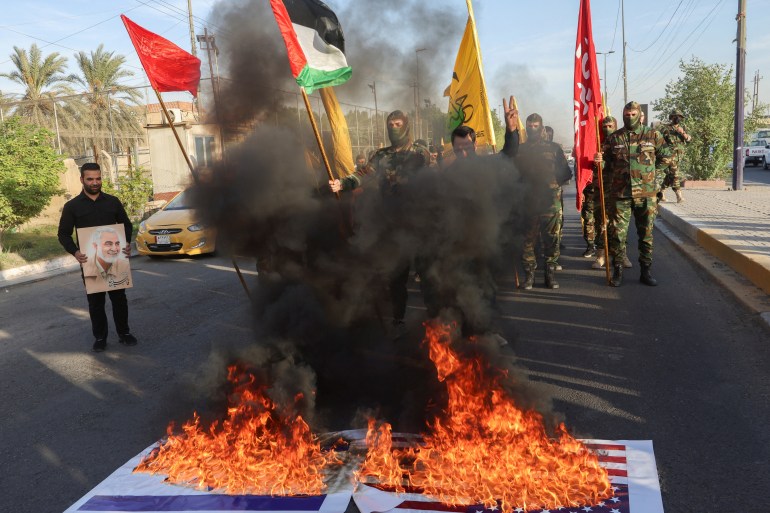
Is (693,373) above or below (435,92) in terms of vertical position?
below

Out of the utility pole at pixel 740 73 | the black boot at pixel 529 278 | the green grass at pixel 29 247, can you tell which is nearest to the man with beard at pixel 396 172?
the black boot at pixel 529 278

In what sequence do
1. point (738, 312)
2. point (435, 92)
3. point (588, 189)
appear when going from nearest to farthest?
point (738, 312) < point (435, 92) < point (588, 189)

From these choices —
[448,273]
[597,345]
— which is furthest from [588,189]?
[448,273]

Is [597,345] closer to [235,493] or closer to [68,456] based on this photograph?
[235,493]

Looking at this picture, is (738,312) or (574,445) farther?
(738,312)

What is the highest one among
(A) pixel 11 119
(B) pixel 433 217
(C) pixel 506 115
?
(A) pixel 11 119

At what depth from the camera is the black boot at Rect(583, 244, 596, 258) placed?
359 inches

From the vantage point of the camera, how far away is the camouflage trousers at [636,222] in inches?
266

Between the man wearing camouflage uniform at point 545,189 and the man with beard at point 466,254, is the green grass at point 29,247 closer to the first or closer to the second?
the man wearing camouflage uniform at point 545,189

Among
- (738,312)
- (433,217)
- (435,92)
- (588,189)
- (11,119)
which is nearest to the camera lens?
(433,217)

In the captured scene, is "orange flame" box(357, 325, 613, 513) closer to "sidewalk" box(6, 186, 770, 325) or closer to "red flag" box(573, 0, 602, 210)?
"sidewalk" box(6, 186, 770, 325)

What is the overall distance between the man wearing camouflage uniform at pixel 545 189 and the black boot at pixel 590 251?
6.55ft

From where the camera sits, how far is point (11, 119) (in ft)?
35.8

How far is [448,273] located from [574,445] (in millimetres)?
1338
